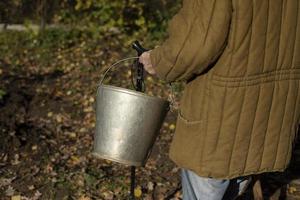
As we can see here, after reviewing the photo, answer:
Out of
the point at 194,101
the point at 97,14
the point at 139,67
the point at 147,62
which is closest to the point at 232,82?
the point at 194,101

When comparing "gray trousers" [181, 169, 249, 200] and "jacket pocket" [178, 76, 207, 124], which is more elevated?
"jacket pocket" [178, 76, 207, 124]

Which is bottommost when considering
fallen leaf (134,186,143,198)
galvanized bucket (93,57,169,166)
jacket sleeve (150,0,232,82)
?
fallen leaf (134,186,143,198)

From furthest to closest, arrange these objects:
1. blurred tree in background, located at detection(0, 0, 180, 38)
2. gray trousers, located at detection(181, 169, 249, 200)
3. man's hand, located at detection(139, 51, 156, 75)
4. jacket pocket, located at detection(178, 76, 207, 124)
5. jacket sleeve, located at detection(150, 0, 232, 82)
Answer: blurred tree in background, located at detection(0, 0, 180, 38) < gray trousers, located at detection(181, 169, 249, 200) < man's hand, located at detection(139, 51, 156, 75) < jacket pocket, located at detection(178, 76, 207, 124) < jacket sleeve, located at detection(150, 0, 232, 82)

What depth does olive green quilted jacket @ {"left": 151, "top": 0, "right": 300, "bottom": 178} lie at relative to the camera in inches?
90.7

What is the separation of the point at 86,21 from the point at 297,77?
603 cm

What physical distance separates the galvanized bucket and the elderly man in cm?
19

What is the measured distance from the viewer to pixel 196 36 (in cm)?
231

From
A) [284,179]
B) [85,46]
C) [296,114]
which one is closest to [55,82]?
[85,46]

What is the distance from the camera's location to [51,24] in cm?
858

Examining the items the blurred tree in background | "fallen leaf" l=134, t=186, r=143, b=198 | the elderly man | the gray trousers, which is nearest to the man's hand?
the elderly man

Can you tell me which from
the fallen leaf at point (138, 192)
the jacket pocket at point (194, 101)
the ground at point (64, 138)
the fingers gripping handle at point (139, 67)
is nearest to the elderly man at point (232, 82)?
the jacket pocket at point (194, 101)

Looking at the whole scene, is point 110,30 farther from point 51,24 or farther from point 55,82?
point 55,82

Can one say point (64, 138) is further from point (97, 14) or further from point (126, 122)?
point (97, 14)

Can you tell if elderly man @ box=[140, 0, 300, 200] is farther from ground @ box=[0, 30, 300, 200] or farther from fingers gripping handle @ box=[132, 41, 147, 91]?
ground @ box=[0, 30, 300, 200]
